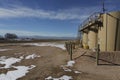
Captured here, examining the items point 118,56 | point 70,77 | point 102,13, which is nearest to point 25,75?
point 70,77

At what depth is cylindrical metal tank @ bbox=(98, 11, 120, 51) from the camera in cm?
2092

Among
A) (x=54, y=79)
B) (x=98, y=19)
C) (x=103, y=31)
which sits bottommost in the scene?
(x=54, y=79)

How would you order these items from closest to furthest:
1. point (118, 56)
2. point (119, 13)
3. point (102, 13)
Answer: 1. point (118, 56)
2. point (119, 13)
3. point (102, 13)

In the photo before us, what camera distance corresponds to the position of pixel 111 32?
2122 cm

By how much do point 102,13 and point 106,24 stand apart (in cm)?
220

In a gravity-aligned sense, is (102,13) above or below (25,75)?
above

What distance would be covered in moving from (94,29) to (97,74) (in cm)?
1310

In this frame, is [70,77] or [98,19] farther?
[98,19]

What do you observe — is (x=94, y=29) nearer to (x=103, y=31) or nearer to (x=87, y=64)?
(x=103, y=31)

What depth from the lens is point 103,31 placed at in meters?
22.1

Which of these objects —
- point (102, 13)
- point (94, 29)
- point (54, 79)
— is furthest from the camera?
point (94, 29)

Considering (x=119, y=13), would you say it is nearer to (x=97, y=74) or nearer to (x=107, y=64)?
(x=107, y=64)

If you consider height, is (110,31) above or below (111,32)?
above

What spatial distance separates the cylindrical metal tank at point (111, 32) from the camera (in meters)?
20.9
